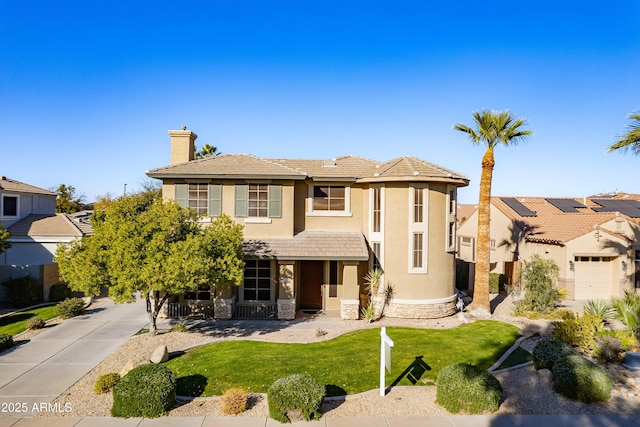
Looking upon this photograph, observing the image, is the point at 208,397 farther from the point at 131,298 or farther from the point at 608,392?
the point at 608,392

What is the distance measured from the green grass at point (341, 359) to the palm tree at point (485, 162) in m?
2.79

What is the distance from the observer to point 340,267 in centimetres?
1839

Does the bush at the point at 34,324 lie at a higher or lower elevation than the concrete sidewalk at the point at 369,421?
higher

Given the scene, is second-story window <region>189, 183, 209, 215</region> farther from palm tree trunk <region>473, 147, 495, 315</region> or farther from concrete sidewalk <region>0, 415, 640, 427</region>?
palm tree trunk <region>473, 147, 495, 315</region>

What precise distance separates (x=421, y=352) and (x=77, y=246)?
1322 cm

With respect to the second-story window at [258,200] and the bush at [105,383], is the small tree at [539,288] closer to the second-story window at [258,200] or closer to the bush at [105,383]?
the second-story window at [258,200]

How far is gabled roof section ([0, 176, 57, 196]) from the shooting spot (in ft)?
71.3

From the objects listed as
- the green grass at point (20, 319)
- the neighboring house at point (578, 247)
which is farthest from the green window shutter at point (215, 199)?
the neighboring house at point (578, 247)

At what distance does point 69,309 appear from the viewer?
55.9ft

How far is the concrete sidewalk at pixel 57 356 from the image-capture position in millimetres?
9562

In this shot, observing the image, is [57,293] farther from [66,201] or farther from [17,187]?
[66,201]

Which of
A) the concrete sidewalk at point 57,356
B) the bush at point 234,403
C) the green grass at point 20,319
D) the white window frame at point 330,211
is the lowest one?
the concrete sidewalk at point 57,356

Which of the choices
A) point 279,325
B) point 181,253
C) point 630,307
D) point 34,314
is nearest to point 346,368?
point 279,325

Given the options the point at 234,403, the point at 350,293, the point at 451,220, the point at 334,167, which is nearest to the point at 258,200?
the point at 334,167
